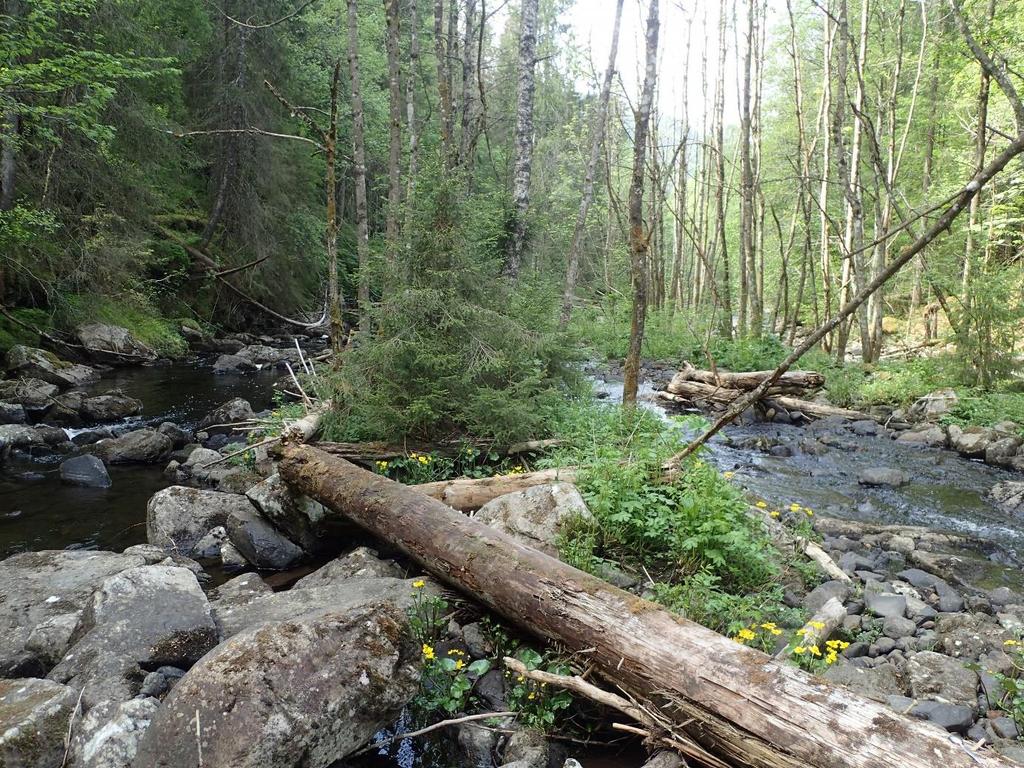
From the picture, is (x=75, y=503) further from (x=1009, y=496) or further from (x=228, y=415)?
(x=1009, y=496)

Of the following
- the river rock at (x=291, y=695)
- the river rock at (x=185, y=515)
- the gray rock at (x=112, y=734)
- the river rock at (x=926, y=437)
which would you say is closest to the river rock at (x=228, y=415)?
the river rock at (x=185, y=515)

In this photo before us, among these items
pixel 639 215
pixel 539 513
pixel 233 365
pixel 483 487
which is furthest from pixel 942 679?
pixel 233 365

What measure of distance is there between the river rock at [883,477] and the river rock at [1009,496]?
978 millimetres

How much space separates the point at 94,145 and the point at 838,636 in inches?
726

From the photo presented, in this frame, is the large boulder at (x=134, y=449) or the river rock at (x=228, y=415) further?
the river rock at (x=228, y=415)

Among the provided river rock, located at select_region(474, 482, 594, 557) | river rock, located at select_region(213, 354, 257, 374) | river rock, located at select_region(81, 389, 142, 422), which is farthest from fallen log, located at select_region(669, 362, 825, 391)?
river rock, located at select_region(213, 354, 257, 374)

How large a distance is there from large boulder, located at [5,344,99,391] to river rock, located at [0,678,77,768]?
39.0ft

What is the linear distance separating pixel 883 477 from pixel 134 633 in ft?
28.9

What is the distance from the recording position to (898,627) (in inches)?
171

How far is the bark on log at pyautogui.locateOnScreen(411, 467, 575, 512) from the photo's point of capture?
582 centimetres

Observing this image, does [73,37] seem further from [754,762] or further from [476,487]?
[754,762]

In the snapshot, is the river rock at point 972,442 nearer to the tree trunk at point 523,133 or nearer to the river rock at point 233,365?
the tree trunk at point 523,133

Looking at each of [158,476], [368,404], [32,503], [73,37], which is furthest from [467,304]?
[73,37]

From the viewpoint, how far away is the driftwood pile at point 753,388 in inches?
468
